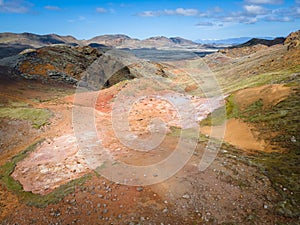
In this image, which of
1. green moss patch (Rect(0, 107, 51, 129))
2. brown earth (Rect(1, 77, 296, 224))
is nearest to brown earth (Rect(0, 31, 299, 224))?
brown earth (Rect(1, 77, 296, 224))

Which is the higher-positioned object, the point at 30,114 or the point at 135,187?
the point at 135,187

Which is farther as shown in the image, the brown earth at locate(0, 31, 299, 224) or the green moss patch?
the green moss patch

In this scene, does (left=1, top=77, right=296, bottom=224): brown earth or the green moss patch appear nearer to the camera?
(left=1, top=77, right=296, bottom=224): brown earth

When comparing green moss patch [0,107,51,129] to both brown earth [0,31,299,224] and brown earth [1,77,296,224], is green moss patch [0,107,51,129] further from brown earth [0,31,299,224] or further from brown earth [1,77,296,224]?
brown earth [1,77,296,224]

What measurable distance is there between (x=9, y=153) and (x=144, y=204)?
31.1ft

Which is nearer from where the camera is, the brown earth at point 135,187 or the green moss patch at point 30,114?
the brown earth at point 135,187

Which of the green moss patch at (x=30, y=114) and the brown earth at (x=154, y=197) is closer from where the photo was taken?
the brown earth at (x=154, y=197)

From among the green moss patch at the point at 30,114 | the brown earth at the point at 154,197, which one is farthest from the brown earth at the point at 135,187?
the green moss patch at the point at 30,114

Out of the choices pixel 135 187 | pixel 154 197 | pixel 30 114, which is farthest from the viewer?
pixel 30 114

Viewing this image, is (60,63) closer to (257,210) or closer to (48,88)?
(48,88)

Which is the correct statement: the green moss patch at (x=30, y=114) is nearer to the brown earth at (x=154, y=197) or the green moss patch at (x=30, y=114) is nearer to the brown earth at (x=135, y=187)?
the brown earth at (x=135, y=187)

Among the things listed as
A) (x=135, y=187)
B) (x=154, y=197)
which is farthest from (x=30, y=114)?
(x=154, y=197)

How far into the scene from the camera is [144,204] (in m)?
8.19

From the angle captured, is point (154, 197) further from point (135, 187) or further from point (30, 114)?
point (30, 114)
